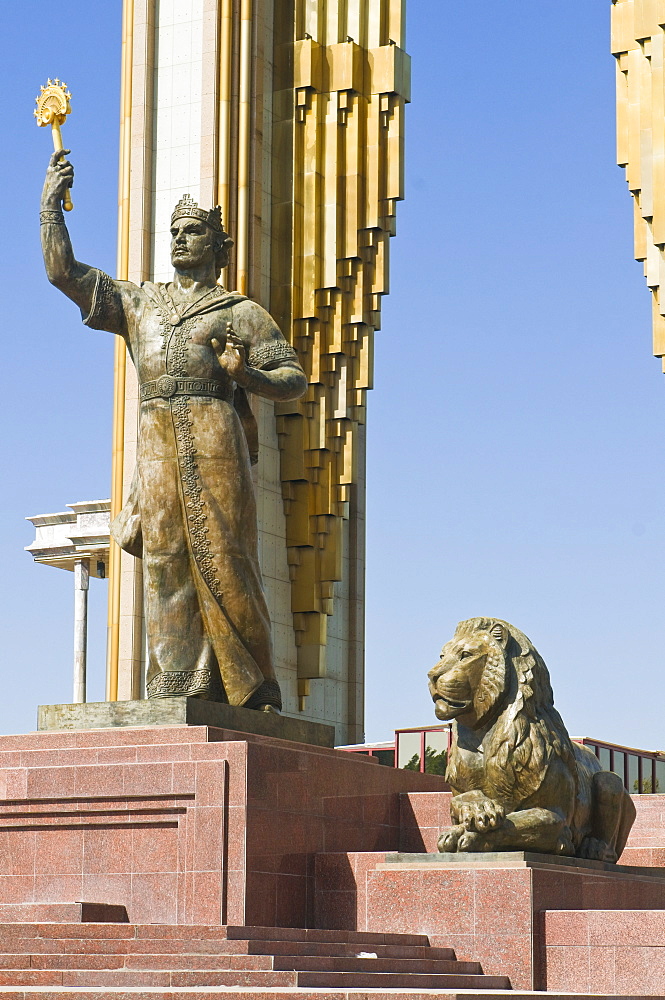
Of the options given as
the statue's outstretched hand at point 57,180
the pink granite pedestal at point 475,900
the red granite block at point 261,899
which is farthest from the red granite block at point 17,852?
the statue's outstretched hand at point 57,180

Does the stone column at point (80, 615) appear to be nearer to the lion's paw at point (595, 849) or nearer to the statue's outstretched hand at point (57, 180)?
the statue's outstretched hand at point (57, 180)

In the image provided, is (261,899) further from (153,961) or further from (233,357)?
(233,357)

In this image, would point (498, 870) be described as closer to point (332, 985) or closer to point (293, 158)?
point (332, 985)

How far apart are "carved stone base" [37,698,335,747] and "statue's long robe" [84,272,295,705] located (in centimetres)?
20

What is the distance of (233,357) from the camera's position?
1029cm

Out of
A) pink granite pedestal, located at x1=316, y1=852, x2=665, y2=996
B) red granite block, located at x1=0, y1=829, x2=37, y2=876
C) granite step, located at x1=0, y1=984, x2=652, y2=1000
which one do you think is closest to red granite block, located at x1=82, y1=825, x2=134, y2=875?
red granite block, located at x1=0, y1=829, x2=37, y2=876

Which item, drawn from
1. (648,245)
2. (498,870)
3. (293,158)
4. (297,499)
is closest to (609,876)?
(498,870)

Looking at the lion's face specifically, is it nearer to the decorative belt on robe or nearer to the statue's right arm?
the decorative belt on robe

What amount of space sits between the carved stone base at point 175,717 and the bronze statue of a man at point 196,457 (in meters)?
0.18

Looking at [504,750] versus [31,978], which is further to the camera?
[504,750]

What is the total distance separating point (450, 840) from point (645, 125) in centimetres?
994

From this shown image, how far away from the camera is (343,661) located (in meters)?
21.0

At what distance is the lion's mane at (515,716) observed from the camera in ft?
31.7

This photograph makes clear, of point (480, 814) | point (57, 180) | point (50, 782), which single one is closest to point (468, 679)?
point (480, 814)
